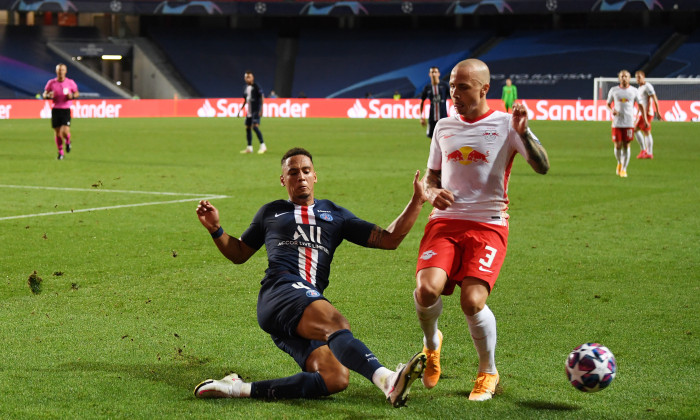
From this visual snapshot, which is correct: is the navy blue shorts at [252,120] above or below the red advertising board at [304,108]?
below

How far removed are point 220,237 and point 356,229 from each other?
2.47ft

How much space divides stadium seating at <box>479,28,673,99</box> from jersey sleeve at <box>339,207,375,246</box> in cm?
4657

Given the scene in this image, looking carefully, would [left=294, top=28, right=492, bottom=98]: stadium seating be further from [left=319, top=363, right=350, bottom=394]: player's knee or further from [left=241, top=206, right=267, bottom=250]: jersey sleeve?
[left=319, top=363, right=350, bottom=394]: player's knee

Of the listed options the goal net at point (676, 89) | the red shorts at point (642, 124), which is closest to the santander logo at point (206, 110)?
the goal net at point (676, 89)

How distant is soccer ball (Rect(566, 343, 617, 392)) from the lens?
493cm

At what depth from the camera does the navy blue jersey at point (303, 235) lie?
5445mm

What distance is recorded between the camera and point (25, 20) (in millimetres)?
58938

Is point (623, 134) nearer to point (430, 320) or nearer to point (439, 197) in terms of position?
point (439, 197)

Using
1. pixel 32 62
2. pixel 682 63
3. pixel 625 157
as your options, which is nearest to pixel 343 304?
pixel 625 157

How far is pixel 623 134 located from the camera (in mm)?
18609

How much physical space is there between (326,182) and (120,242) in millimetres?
6865

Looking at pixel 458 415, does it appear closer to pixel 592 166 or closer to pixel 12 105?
pixel 592 166

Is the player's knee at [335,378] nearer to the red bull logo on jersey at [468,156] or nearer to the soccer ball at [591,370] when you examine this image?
the soccer ball at [591,370]

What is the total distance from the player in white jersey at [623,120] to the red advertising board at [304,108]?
22.9 m
